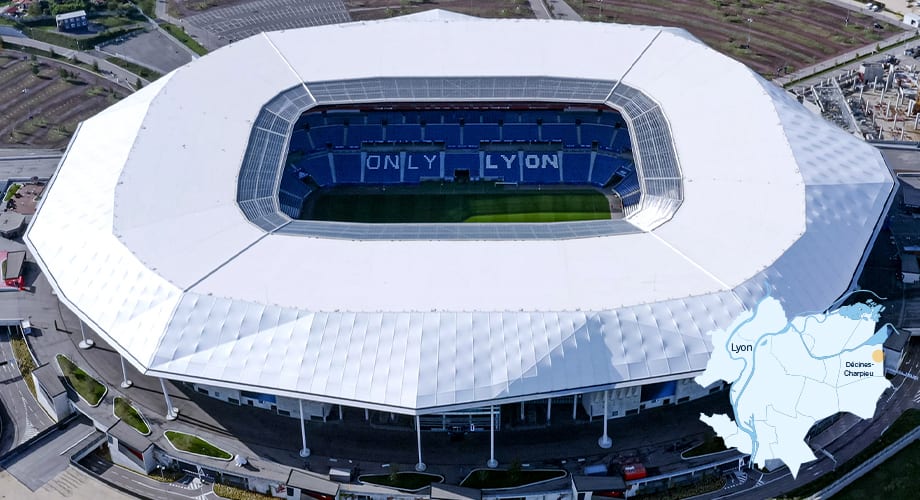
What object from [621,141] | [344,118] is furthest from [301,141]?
[621,141]

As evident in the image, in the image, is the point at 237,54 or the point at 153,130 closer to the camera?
the point at 153,130

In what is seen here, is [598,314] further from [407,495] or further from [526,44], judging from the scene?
[526,44]

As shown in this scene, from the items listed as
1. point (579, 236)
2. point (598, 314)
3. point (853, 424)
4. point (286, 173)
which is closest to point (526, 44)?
point (286, 173)

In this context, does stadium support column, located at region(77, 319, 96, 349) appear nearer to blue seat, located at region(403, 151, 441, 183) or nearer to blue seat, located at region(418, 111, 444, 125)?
blue seat, located at region(403, 151, 441, 183)

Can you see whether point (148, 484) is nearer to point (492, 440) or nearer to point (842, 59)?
point (492, 440)

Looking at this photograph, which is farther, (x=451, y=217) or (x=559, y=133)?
(x=559, y=133)

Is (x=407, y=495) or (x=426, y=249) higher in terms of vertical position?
(x=426, y=249)

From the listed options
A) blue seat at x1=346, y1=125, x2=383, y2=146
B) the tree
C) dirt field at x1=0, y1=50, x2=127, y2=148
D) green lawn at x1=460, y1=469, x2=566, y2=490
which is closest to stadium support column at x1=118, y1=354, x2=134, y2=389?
green lawn at x1=460, y1=469, x2=566, y2=490
